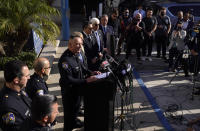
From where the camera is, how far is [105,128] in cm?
380

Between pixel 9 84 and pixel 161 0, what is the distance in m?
11.1

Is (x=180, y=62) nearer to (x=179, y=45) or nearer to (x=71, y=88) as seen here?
(x=179, y=45)

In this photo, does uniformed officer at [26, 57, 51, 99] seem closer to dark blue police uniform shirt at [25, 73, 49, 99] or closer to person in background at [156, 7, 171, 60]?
dark blue police uniform shirt at [25, 73, 49, 99]

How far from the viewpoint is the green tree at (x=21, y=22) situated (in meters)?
6.37

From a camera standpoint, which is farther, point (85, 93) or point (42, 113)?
point (85, 93)

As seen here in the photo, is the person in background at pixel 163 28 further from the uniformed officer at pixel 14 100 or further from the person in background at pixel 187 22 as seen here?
the uniformed officer at pixel 14 100

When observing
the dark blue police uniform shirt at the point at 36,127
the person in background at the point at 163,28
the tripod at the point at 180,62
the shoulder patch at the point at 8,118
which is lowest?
the tripod at the point at 180,62

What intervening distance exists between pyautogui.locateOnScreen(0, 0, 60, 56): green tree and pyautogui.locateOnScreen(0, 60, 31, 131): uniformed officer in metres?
3.74

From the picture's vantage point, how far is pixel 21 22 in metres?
6.71

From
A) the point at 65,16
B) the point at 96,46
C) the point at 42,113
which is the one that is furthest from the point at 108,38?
the point at 42,113

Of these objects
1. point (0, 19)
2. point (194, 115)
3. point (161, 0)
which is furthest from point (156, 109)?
point (161, 0)

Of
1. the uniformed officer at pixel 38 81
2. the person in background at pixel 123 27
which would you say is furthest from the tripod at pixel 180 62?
the uniformed officer at pixel 38 81

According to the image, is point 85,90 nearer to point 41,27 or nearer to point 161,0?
point 41,27

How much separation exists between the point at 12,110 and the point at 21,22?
470cm
